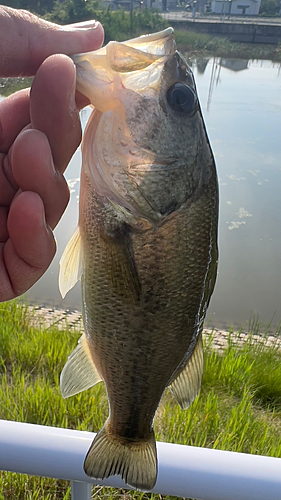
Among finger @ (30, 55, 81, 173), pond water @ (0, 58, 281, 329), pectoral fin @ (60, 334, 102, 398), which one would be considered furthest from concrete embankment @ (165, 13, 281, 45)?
pectoral fin @ (60, 334, 102, 398)

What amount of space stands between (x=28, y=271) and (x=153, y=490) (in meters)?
0.69

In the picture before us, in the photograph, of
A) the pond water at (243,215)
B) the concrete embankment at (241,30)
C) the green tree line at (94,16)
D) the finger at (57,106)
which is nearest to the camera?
the finger at (57,106)

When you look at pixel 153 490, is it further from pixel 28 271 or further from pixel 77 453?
pixel 28 271

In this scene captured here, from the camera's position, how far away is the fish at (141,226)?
946 millimetres

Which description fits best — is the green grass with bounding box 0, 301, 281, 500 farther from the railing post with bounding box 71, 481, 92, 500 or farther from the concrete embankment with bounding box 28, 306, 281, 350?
the railing post with bounding box 71, 481, 92, 500

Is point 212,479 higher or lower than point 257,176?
higher

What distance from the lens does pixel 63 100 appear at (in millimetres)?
917

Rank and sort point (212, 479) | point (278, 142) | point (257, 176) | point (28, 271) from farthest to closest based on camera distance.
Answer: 1. point (278, 142)
2. point (257, 176)
3. point (28, 271)
4. point (212, 479)

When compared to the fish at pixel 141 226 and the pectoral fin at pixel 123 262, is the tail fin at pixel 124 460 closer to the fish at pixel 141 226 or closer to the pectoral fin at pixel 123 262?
the fish at pixel 141 226

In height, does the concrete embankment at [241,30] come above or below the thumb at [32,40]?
above

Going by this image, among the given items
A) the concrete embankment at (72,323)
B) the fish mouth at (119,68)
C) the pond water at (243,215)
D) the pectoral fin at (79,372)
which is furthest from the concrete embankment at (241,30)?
the pectoral fin at (79,372)

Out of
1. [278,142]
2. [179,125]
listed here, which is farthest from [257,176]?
[179,125]

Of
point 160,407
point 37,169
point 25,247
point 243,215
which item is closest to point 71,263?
point 25,247

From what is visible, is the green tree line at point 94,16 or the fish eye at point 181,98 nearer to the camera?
the fish eye at point 181,98
